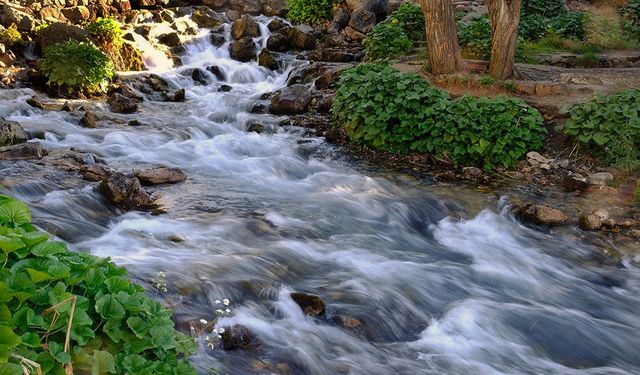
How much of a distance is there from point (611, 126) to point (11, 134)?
29.3ft

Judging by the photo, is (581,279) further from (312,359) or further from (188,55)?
(188,55)

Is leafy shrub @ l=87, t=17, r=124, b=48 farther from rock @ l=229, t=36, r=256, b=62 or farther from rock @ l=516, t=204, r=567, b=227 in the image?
rock @ l=516, t=204, r=567, b=227

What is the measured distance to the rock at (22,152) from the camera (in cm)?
870

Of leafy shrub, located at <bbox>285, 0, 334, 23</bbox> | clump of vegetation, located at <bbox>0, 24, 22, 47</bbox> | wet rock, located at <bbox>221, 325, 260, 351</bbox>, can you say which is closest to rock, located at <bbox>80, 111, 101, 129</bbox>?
clump of vegetation, located at <bbox>0, 24, 22, 47</bbox>

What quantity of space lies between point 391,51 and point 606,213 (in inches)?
321

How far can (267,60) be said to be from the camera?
17453 millimetres

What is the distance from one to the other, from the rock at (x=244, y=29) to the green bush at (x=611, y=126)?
12279mm

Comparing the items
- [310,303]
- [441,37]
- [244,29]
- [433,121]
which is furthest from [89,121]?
[244,29]

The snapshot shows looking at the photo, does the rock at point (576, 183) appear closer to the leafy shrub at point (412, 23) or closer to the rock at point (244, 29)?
the leafy shrub at point (412, 23)

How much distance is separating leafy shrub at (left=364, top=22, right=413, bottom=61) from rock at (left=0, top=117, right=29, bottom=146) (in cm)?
835

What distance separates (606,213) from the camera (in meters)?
7.96

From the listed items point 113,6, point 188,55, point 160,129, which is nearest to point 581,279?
point 160,129

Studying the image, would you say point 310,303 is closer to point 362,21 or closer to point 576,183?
point 576,183

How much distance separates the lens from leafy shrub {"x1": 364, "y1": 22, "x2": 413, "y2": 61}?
15062 mm
